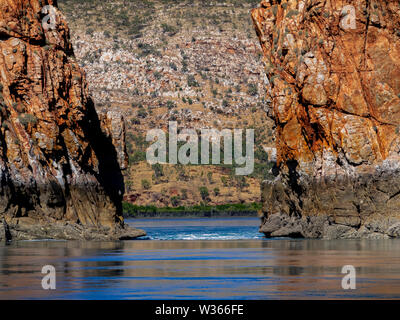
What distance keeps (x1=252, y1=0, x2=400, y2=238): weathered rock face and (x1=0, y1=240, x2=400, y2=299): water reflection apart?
1056 cm

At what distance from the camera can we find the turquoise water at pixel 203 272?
3247 centimetres

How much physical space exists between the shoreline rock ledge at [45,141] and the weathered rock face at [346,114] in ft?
57.5

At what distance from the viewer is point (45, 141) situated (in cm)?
7669

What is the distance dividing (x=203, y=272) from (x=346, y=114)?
36705 millimetres

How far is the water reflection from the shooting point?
32.6 m

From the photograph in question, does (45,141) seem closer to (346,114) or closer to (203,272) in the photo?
(346,114)

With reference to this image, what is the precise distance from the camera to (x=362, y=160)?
74062mm

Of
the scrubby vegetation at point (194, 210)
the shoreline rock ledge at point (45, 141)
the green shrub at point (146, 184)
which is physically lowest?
the scrubby vegetation at point (194, 210)

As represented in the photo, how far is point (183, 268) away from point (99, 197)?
1614 inches

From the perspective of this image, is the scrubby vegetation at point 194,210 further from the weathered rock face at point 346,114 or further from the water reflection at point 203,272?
the water reflection at point 203,272

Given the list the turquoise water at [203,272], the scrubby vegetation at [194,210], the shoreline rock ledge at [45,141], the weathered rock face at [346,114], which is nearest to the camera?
the turquoise water at [203,272]

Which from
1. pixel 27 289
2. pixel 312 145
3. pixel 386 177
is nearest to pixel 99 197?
pixel 312 145

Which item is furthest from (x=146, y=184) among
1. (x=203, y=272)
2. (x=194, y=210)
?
(x=203, y=272)

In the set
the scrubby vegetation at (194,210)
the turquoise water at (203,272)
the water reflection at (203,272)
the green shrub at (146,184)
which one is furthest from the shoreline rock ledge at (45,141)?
the green shrub at (146,184)
